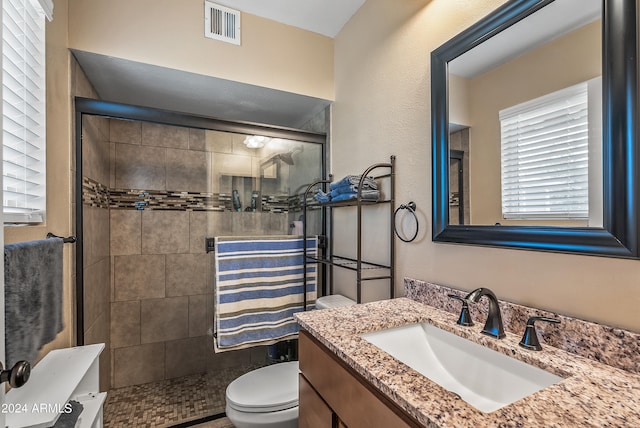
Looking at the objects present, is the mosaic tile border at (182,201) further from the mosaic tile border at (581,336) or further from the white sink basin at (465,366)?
the mosaic tile border at (581,336)

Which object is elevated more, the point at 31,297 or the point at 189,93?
the point at 189,93

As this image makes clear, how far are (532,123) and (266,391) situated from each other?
1667 mm

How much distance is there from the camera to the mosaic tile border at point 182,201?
2.28 m

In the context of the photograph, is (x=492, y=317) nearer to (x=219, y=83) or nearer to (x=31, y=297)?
(x=31, y=297)

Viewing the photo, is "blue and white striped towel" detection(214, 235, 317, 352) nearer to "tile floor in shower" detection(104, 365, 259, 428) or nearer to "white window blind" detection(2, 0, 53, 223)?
"tile floor in shower" detection(104, 365, 259, 428)

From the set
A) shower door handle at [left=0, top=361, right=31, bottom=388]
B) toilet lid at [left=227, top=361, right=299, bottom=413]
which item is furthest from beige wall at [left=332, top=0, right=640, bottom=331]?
shower door handle at [left=0, top=361, right=31, bottom=388]

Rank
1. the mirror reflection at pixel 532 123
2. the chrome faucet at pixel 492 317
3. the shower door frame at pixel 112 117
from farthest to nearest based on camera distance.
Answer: the shower door frame at pixel 112 117 < the chrome faucet at pixel 492 317 < the mirror reflection at pixel 532 123

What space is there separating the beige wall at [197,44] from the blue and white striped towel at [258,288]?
1.03 m

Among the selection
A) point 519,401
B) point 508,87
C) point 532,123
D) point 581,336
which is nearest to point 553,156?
point 532,123

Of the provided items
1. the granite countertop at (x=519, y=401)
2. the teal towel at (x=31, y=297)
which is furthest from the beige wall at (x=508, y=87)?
the teal towel at (x=31, y=297)

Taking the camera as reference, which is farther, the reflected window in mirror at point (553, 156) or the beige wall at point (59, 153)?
the beige wall at point (59, 153)

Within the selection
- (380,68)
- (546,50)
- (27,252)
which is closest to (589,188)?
(546,50)

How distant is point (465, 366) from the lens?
95 cm

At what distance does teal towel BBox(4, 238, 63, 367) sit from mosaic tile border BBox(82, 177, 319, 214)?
126 cm
